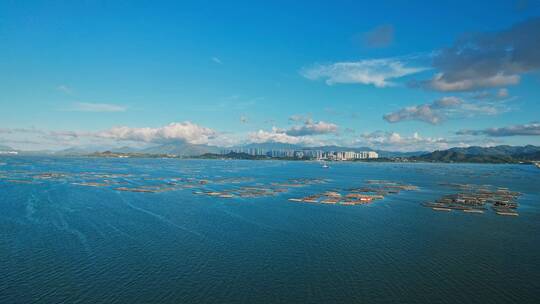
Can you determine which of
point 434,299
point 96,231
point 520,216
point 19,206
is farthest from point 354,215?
point 19,206

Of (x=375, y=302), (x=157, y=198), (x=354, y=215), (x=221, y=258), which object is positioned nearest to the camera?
(x=375, y=302)

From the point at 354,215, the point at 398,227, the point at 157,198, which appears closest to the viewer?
the point at 398,227

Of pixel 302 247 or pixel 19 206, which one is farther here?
pixel 19 206

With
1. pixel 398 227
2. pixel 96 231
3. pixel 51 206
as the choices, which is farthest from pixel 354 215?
pixel 51 206

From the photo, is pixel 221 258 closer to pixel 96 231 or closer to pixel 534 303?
pixel 96 231

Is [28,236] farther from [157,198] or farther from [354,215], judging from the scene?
[354,215]

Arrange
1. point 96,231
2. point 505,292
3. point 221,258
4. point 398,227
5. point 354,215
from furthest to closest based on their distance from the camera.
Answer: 1. point 354,215
2. point 398,227
3. point 96,231
4. point 221,258
5. point 505,292
